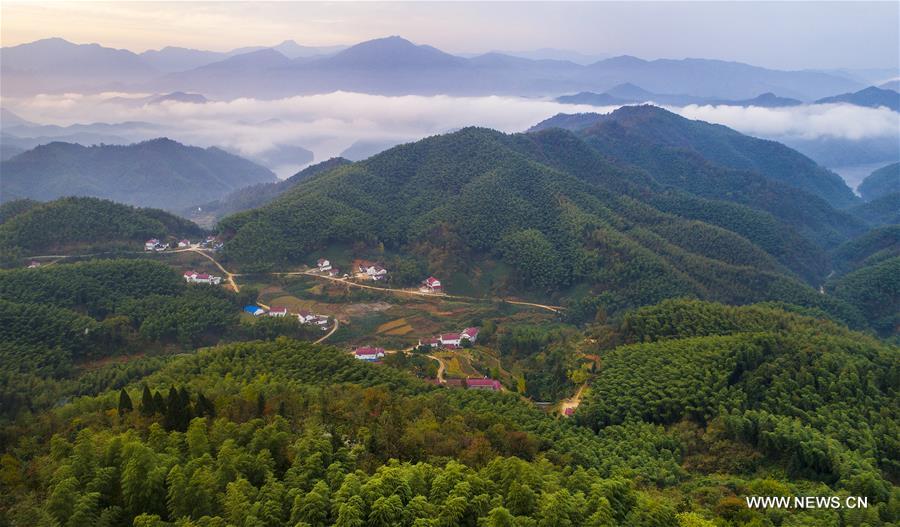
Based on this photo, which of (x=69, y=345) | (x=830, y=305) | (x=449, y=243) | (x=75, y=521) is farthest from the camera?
(x=449, y=243)

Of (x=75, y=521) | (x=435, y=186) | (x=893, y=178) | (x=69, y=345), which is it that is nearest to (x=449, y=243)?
(x=435, y=186)

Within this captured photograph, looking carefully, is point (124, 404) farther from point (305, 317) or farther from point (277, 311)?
point (277, 311)

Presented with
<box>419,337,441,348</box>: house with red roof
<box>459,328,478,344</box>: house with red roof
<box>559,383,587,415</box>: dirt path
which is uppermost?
<box>559,383,587,415</box>: dirt path

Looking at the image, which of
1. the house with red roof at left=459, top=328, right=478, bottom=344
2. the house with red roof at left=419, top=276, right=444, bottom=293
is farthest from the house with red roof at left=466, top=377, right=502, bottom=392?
the house with red roof at left=419, top=276, right=444, bottom=293

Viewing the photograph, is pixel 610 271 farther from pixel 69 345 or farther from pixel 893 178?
pixel 893 178

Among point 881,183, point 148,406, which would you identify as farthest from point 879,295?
point 881,183

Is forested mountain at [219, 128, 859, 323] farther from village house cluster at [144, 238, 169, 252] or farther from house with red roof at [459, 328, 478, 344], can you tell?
house with red roof at [459, 328, 478, 344]

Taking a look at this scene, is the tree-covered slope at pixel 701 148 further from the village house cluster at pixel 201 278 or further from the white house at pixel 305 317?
the village house cluster at pixel 201 278
